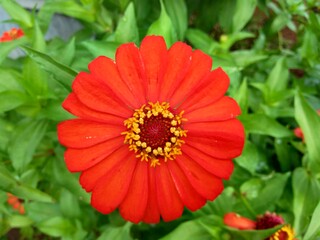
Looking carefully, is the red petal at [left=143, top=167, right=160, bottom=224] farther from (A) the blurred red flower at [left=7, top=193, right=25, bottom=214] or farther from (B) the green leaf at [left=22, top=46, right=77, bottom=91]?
(A) the blurred red flower at [left=7, top=193, right=25, bottom=214]

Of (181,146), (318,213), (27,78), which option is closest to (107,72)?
(181,146)

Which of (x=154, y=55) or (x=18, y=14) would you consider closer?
(x=154, y=55)

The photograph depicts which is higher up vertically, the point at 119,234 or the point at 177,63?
the point at 177,63

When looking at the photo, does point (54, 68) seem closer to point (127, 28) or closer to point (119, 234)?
point (127, 28)

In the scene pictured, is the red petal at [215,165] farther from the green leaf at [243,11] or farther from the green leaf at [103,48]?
the green leaf at [243,11]

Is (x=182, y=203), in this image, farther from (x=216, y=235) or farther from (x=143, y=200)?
(x=216, y=235)

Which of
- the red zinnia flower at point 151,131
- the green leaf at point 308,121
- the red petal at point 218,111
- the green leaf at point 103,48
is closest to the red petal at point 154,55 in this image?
the red zinnia flower at point 151,131

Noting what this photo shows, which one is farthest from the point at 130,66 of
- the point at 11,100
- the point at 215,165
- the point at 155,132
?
the point at 11,100

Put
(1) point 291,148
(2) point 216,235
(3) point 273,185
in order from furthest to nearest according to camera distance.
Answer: (1) point 291,148 < (3) point 273,185 < (2) point 216,235
